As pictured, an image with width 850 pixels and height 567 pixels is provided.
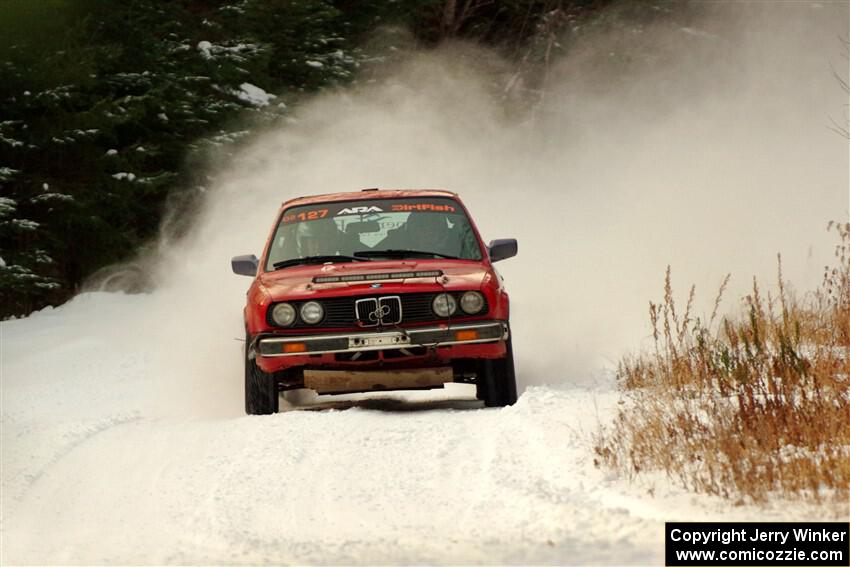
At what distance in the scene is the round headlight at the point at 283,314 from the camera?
952 cm

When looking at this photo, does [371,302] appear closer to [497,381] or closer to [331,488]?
[497,381]

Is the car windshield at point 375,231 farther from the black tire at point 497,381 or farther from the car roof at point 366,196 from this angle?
the black tire at point 497,381

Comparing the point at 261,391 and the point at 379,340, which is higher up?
the point at 379,340

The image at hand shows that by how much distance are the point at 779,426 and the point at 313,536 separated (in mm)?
2420

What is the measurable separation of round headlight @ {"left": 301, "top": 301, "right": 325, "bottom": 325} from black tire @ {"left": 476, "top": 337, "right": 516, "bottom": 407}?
3.91ft

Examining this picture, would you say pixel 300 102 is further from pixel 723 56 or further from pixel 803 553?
pixel 803 553

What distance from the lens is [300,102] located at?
89.0 feet

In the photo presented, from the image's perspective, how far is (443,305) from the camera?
9.48 metres
